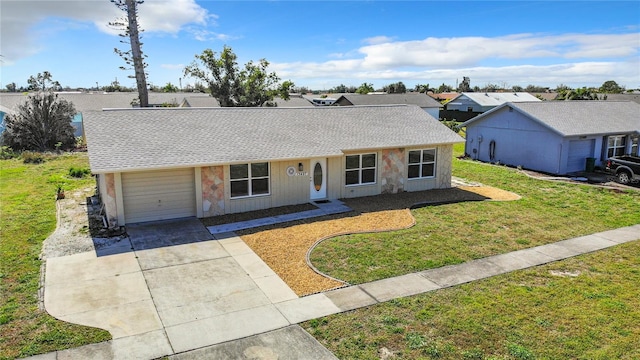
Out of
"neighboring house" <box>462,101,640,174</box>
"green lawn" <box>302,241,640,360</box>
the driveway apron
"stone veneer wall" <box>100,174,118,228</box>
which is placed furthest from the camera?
"neighboring house" <box>462,101,640,174</box>

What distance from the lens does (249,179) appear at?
664 inches

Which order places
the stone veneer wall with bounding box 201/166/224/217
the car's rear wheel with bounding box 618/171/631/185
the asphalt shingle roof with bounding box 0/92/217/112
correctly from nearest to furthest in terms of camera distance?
the stone veneer wall with bounding box 201/166/224/217 < the car's rear wheel with bounding box 618/171/631/185 < the asphalt shingle roof with bounding box 0/92/217/112

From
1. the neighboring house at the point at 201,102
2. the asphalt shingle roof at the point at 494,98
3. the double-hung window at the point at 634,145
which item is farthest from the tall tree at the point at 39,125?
the asphalt shingle roof at the point at 494,98

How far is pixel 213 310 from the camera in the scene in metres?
9.59

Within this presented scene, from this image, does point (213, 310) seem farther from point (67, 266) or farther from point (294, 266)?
point (67, 266)

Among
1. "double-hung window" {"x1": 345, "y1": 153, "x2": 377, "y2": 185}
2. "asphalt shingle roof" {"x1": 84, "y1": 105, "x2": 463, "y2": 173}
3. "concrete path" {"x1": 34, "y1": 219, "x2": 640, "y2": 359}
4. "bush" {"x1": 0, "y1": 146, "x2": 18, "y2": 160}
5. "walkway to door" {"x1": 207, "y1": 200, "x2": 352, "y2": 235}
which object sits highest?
"asphalt shingle roof" {"x1": 84, "y1": 105, "x2": 463, "y2": 173}

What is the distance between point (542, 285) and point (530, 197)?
10.3 m

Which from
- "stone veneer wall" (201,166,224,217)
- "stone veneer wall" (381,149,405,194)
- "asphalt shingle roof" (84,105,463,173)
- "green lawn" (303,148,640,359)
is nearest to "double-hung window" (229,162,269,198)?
"stone veneer wall" (201,166,224,217)

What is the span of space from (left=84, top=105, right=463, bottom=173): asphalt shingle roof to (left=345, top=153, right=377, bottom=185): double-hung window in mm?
694

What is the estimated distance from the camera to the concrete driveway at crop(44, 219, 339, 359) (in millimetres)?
8531

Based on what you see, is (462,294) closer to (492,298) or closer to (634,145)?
(492,298)

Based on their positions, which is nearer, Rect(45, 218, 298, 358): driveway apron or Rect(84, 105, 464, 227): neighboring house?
Rect(45, 218, 298, 358): driveway apron

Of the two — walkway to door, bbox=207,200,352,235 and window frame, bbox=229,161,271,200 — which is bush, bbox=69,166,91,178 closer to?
window frame, bbox=229,161,271,200

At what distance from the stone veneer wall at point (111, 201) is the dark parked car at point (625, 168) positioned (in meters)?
23.9
